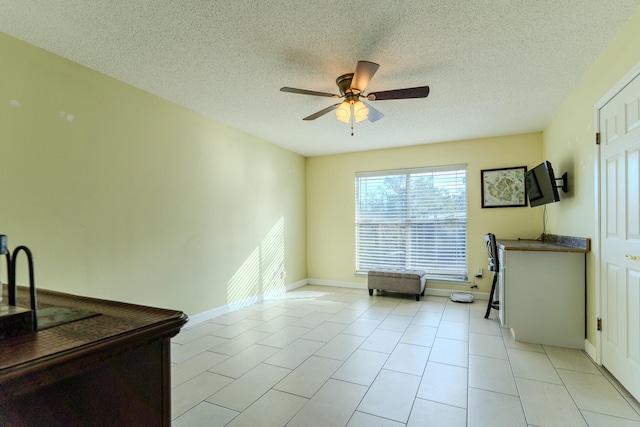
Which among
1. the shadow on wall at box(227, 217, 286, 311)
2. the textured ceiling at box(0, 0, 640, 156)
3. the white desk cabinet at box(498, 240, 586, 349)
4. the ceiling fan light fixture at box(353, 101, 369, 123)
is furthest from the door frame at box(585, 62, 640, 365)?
the shadow on wall at box(227, 217, 286, 311)

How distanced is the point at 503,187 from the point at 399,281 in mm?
2112

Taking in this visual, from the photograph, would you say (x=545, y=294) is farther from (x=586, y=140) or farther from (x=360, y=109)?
(x=360, y=109)

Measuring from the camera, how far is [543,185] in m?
3.47

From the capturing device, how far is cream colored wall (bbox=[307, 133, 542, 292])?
468 centimetres

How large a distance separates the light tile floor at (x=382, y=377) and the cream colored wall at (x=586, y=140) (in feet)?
2.63

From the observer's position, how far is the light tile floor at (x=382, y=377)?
1939mm

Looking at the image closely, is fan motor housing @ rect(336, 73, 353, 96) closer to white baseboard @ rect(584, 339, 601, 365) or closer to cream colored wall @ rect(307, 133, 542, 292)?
→ cream colored wall @ rect(307, 133, 542, 292)

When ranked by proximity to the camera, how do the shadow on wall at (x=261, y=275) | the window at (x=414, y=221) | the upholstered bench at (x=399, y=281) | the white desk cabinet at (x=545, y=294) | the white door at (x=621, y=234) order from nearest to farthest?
the white door at (x=621, y=234), the white desk cabinet at (x=545, y=294), the shadow on wall at (x=261, y=275), the upholstered bench at (x=399, y=281), the window at (x=414, y=221)

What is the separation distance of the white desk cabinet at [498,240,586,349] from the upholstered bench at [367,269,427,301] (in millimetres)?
1546

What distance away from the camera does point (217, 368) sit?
2584mm

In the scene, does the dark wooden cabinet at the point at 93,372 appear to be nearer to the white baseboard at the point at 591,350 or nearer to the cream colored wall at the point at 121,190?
the cream colored wall at the point at 121,190

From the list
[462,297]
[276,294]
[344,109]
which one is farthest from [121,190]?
[462,297]

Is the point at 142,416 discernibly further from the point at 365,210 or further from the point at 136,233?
the point at 365,210

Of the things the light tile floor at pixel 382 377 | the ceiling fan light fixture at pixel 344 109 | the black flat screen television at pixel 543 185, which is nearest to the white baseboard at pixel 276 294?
the light tile floor at pixel 382 377
